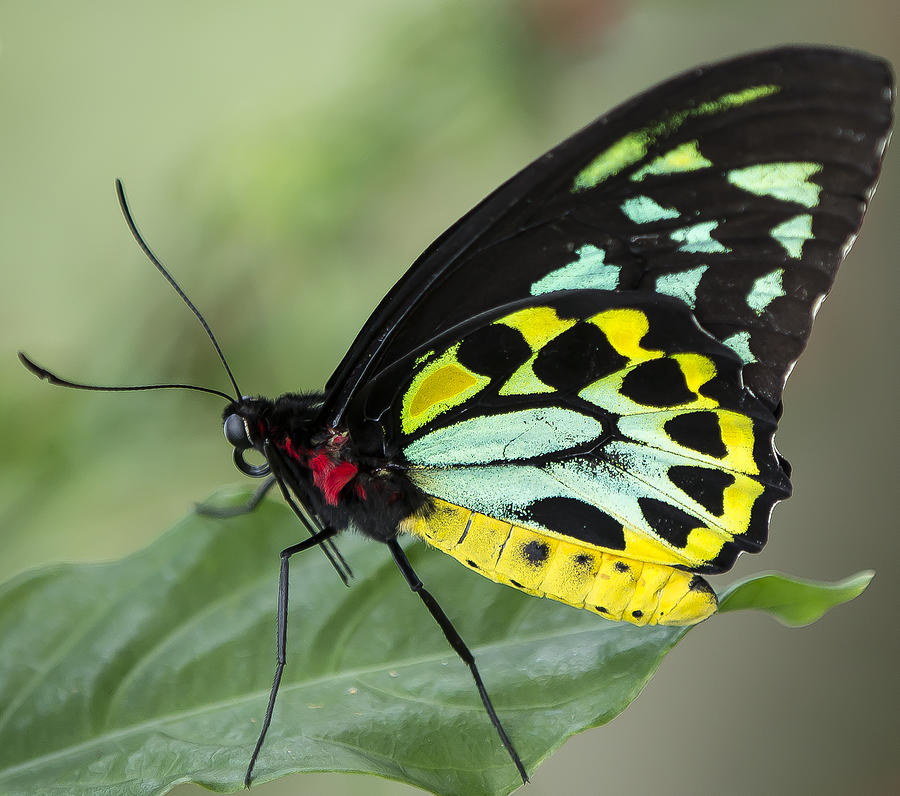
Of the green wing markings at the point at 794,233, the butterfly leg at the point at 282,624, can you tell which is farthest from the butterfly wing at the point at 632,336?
the butterfly leg at the point at 282,624

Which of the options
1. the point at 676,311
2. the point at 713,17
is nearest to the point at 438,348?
the point at 676,311

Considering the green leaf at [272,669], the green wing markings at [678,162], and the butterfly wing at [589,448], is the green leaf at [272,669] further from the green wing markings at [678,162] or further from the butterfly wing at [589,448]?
the green wing markings at [678,162]

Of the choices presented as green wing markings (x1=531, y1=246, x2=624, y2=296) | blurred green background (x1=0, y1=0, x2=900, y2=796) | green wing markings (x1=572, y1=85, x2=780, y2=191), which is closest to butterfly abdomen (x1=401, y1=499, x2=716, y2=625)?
blurred green background (x1=0, y1=0, x2=900, y2=796)

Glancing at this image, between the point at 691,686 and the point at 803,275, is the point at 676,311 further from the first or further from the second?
the point at 691,686

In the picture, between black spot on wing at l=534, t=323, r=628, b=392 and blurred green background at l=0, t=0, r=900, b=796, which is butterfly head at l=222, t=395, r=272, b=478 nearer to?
blurred green background at l=0, t=0, r=900, b=796

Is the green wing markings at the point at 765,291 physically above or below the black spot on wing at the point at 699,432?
above

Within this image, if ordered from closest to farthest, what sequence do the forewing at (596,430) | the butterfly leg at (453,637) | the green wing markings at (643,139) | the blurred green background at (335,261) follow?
the butterfly leg at (453,637) < the green wing markings at (643,139) < the forewing at (596,430) < the blurred green background at (335,261)

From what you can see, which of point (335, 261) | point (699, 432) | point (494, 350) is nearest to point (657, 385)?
point (699, 432)
